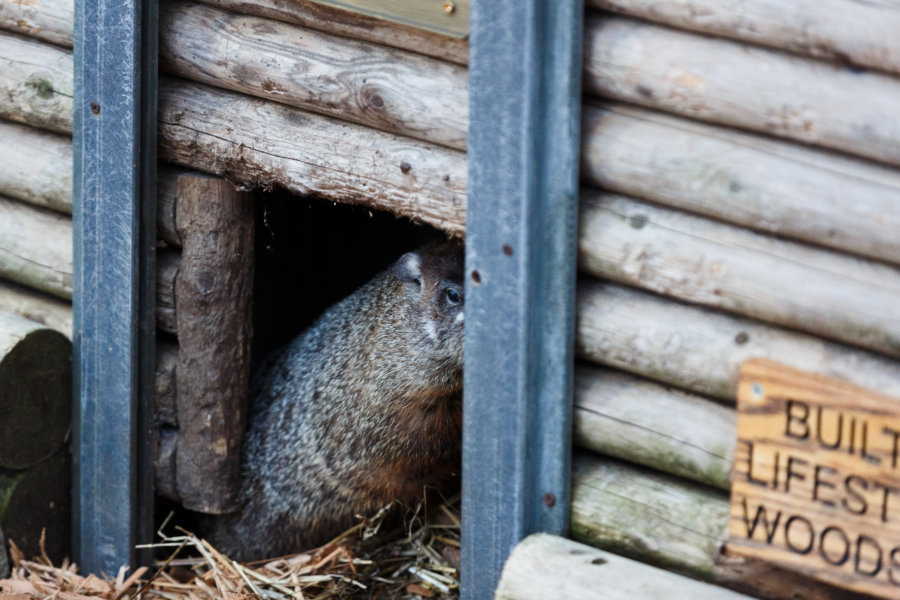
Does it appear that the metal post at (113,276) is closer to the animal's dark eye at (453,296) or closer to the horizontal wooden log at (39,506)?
the horizontal wooden log at (39,506)

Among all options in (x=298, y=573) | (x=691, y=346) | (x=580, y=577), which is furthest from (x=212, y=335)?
(x=691, y=346)

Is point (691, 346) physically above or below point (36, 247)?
above

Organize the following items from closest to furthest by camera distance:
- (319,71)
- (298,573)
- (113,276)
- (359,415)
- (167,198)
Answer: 1. (319,71)
2. (113,276)
3. (167,198)
4. (298,573)
5. (359,415)

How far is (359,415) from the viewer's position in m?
4.57

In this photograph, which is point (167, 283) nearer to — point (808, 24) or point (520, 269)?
point (520, 269)

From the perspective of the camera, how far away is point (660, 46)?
2.94m

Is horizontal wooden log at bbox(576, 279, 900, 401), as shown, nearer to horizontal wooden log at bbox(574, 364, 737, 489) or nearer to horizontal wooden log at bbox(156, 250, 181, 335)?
horizontal wooden log at bbox(574, 364, 737, 489)

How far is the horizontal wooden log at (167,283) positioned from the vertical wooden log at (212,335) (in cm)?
3

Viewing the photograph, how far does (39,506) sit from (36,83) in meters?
1.68

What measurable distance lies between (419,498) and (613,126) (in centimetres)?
233

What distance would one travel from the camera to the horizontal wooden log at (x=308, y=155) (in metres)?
3.55

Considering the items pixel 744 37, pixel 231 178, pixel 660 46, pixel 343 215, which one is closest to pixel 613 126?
pixel 660 46

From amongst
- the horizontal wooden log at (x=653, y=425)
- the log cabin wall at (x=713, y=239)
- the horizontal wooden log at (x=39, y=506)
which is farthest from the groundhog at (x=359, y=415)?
the log cabin wall at (x=713, y=239)

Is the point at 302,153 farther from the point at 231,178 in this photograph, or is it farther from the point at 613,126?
the point at 613,126
